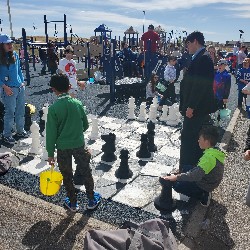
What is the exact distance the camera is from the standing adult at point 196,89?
372 cm

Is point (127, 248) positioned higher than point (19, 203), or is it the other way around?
point (127, 248)

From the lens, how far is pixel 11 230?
3.19 meters

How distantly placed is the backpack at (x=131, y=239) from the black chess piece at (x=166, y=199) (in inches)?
32.9

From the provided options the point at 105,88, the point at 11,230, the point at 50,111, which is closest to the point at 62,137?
the point at 50,111

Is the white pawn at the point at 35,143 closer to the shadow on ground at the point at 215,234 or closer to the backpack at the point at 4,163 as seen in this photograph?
the backpack at the point at 4,163

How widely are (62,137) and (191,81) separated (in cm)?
176

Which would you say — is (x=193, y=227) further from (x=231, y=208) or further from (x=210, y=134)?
(x=210, y=134)

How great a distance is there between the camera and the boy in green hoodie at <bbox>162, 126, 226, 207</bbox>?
3461mm

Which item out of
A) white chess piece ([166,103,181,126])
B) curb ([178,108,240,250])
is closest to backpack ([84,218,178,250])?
curb ([178,108,240,250])

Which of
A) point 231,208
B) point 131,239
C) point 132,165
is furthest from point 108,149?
point 131,239

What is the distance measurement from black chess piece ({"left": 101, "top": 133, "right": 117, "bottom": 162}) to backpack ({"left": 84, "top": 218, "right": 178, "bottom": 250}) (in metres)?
2.34

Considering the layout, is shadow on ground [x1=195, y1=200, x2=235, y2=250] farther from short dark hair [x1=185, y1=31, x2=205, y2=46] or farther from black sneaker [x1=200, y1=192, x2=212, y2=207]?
short dark hair [x1=185, y1=31, x2=205, y2=46]

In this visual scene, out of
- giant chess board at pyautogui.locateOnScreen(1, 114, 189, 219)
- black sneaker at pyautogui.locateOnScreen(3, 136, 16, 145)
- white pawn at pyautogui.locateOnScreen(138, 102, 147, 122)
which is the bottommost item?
giant chess board at pyautogui.locateOnScreen(1, 114, 189, 219)

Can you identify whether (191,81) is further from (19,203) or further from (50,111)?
(19,203)
